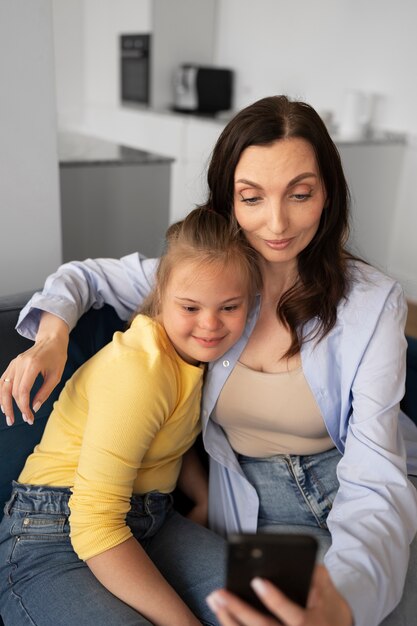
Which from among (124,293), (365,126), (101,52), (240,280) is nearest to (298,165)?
(240,280)

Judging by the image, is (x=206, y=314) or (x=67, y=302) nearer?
(x=206, y=314)

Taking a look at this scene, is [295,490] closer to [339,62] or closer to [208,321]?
[208,321]

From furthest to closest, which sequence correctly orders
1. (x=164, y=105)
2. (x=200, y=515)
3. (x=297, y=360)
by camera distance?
(x=164, y=105) → (x=200, y=515) → (x=297, y=360)

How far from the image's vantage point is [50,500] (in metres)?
1.08

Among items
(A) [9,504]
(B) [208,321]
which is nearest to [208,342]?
(B) [208,321]

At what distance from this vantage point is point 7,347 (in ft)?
3.95

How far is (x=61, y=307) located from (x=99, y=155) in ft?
3.81

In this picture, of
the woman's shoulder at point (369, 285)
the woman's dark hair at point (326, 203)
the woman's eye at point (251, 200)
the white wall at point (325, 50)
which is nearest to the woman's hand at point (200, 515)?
the woman's dark hair at point (326, 203)

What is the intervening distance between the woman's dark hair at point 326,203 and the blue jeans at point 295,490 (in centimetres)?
24

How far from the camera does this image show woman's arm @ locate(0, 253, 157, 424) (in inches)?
41.3

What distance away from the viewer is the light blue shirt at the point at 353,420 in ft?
2.84

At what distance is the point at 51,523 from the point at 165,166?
4.93ft

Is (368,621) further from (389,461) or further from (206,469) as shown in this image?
(206,469)

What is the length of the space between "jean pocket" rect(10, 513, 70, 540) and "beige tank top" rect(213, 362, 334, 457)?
0.35m
